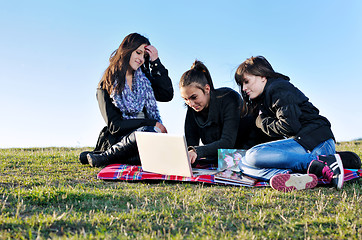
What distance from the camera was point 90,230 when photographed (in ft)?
9.30

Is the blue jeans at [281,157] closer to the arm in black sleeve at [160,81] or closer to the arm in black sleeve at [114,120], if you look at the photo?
the arm in black sleeve at [114,120]

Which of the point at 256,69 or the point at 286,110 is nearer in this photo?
the point at 286,110

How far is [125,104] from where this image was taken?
6480 millimetres

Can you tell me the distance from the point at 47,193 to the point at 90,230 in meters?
1.18

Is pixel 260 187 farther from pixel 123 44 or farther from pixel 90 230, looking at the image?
pixel 123 44

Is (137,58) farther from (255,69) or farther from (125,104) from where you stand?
(255,69)

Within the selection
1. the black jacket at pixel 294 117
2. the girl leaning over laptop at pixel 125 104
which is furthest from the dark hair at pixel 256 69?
the girl leaning over laptop at pixel 125 104

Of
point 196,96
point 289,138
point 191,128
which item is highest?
point 196,96

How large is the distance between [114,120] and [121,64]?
985mm

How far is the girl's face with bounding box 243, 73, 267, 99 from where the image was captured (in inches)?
208

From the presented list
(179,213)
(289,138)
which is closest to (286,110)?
(289,138)

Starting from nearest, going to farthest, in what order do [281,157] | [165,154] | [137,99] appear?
[165,154] < [281,157] < [137,99]

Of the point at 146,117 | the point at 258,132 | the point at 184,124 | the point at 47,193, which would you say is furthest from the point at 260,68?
the point at 47,193

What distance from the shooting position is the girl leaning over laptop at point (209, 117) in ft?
17.9
